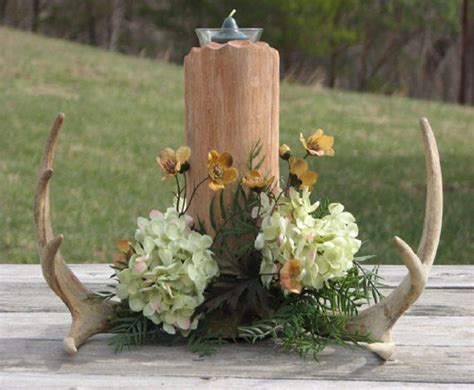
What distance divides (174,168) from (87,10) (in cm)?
2418

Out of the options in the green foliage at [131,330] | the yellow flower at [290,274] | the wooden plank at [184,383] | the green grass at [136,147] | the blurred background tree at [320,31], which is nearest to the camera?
the wooden plank at [184,383]

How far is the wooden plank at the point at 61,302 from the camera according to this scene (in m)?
2.46

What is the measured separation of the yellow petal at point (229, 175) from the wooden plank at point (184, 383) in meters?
0.44

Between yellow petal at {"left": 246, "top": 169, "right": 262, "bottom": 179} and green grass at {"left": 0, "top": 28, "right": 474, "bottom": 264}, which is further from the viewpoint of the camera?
green grass at {"left": 0, "top": 28, "right": 474, "bottom": 264}

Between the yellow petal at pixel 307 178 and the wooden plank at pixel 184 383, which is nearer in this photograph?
the wooden plank at pixel 184 383

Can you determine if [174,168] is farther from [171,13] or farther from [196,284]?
[171,13]

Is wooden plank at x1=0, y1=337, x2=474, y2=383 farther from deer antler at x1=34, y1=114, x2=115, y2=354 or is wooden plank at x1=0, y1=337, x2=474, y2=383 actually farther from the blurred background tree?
the blurred background tree

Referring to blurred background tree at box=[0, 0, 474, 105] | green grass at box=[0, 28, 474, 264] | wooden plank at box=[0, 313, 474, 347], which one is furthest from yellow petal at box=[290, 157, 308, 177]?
blurred background tree at box=[0, 0, 474, 105]

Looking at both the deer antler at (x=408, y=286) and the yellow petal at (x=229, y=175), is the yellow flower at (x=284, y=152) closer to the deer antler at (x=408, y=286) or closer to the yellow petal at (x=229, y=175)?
the yellow petal at (x=229, y=175)

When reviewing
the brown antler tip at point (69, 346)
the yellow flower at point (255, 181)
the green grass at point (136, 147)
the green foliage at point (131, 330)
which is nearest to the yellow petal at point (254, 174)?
the yellow flower at point (255, 181)

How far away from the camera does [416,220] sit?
6105 mm

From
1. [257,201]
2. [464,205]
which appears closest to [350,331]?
[257,201]

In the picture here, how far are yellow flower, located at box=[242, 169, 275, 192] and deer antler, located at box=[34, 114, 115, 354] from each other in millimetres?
428

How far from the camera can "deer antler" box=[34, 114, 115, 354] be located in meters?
2.10
